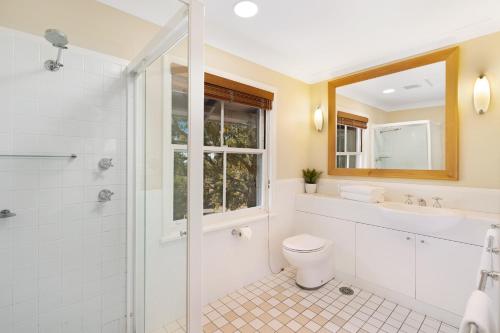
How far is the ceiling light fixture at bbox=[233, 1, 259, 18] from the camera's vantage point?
1.64m

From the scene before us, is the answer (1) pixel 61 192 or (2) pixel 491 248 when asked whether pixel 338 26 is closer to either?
(2) pixel 491 248

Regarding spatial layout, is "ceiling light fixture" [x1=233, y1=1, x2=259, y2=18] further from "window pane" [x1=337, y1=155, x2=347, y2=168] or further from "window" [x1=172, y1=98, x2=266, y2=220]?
"window pane" [x1=337, y1=155, x2=347, y2=168]

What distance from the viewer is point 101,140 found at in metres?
1.51

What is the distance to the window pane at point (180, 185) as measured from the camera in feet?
3.32

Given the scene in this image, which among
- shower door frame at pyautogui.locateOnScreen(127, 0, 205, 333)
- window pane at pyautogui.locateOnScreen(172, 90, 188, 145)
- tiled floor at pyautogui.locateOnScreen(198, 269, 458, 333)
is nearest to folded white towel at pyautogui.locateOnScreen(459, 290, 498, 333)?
shower door frame at pyautogui.locateOnScreen(127, 0, 205, 333)

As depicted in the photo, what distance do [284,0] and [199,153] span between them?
1.32m

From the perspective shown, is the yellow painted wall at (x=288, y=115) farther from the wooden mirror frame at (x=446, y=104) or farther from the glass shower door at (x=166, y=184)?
the glass shower door at (x=166, y=184)

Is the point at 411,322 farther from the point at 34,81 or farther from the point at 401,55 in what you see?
the point at 34,81

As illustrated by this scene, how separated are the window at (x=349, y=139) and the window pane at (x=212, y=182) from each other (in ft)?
4.70

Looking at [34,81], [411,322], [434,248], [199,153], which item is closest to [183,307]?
[199,153]

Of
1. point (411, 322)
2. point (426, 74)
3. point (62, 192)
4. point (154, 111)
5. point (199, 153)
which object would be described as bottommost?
point (411, 322)

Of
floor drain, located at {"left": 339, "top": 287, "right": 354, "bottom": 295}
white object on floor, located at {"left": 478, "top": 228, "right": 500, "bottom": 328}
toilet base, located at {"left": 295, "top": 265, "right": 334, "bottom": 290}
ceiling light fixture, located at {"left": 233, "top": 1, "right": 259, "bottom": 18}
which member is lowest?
floor drain, located at {"left": 339, "top": 287, "right": 354, "bottom": 295}

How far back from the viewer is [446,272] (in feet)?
6.08

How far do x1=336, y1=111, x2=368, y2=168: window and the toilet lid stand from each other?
0.94m
